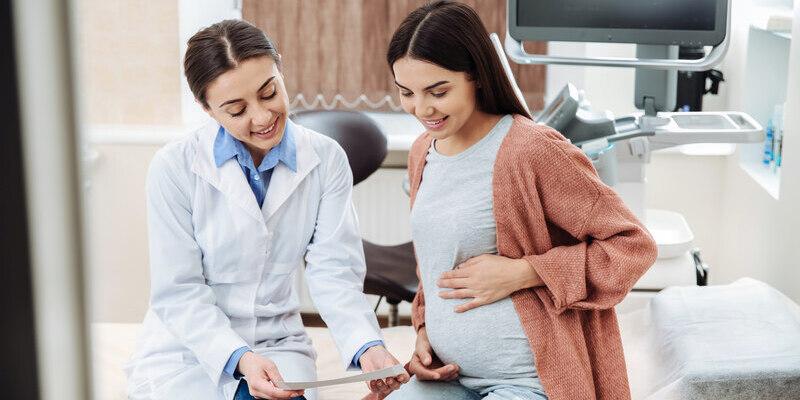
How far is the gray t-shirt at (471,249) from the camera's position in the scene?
1352 millimetres

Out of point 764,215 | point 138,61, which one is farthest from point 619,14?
point 138,61

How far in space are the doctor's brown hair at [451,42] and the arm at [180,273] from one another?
1.39ft

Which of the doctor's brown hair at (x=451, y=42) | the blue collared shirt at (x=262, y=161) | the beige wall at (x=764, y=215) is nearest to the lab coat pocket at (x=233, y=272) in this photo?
the blue collared shirt at (x=262, y=161)

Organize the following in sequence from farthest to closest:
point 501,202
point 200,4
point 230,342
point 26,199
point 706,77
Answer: point 200,4 < point 706,77 < point 230,342 < point 501,202 < point 26,199

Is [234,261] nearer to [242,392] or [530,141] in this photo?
[242,392]

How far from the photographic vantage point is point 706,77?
2775mm

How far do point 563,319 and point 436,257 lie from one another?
0.21m

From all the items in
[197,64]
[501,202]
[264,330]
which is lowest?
[264,330]

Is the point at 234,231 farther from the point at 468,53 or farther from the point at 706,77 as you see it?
the point at 706,77

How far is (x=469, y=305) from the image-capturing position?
53.5 inches

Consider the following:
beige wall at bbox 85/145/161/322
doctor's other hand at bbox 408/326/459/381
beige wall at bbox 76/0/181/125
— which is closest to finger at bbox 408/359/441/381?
doctor's other hand at bbox 408/326/459/381

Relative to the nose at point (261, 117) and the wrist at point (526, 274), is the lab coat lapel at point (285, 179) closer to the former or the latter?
the nose at point (261, 117)

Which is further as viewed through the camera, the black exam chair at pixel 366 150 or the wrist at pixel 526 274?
the black exam chair at pixel 366 150

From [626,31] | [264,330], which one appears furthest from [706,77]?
[264,330]
